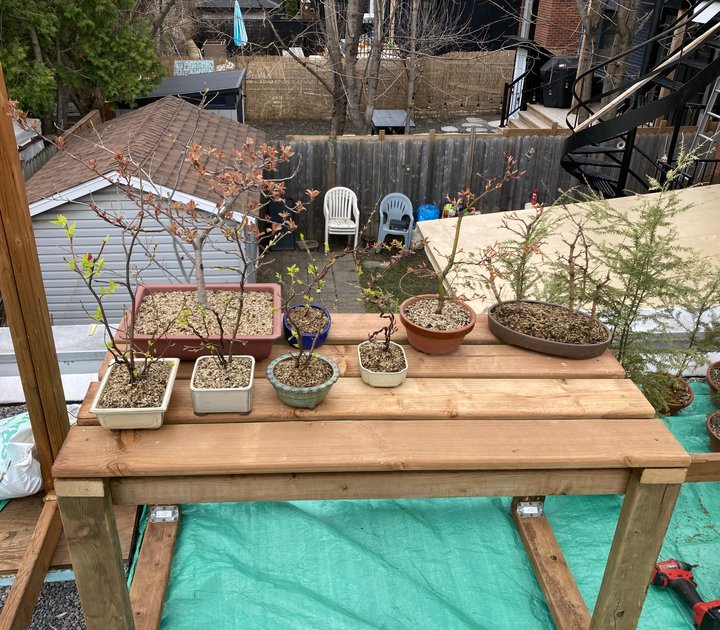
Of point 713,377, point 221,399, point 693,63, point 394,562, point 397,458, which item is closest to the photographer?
point 397,458

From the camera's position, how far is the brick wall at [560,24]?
52.9 feet

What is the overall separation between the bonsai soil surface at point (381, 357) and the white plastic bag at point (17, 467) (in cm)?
213

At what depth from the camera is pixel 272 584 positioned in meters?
3.17

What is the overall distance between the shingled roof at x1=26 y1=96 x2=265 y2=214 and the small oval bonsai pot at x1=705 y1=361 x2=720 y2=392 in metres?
4.47

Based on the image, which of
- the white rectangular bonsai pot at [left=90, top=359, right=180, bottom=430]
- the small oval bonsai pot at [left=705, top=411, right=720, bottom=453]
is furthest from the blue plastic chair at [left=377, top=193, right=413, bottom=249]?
the white rectangular bonsai pot at [left=90, top=359, right=180, bottom=430]

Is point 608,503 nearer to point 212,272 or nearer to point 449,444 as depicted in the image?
point 449,444

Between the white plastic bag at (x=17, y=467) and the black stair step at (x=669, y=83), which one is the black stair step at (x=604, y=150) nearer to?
the black stair step at (x=669, y=83)

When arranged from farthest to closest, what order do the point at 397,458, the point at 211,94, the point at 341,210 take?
the point at 211,94
the point at 341,210
the point at 397,458

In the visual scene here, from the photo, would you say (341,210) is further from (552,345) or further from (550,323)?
(552,345)

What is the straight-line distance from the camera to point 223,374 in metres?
2.23

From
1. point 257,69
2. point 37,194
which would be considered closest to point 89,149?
point 37,194

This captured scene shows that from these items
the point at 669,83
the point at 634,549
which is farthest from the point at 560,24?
the point at 634,549

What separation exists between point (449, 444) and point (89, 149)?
24.7 ft

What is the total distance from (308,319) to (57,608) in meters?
2.26
